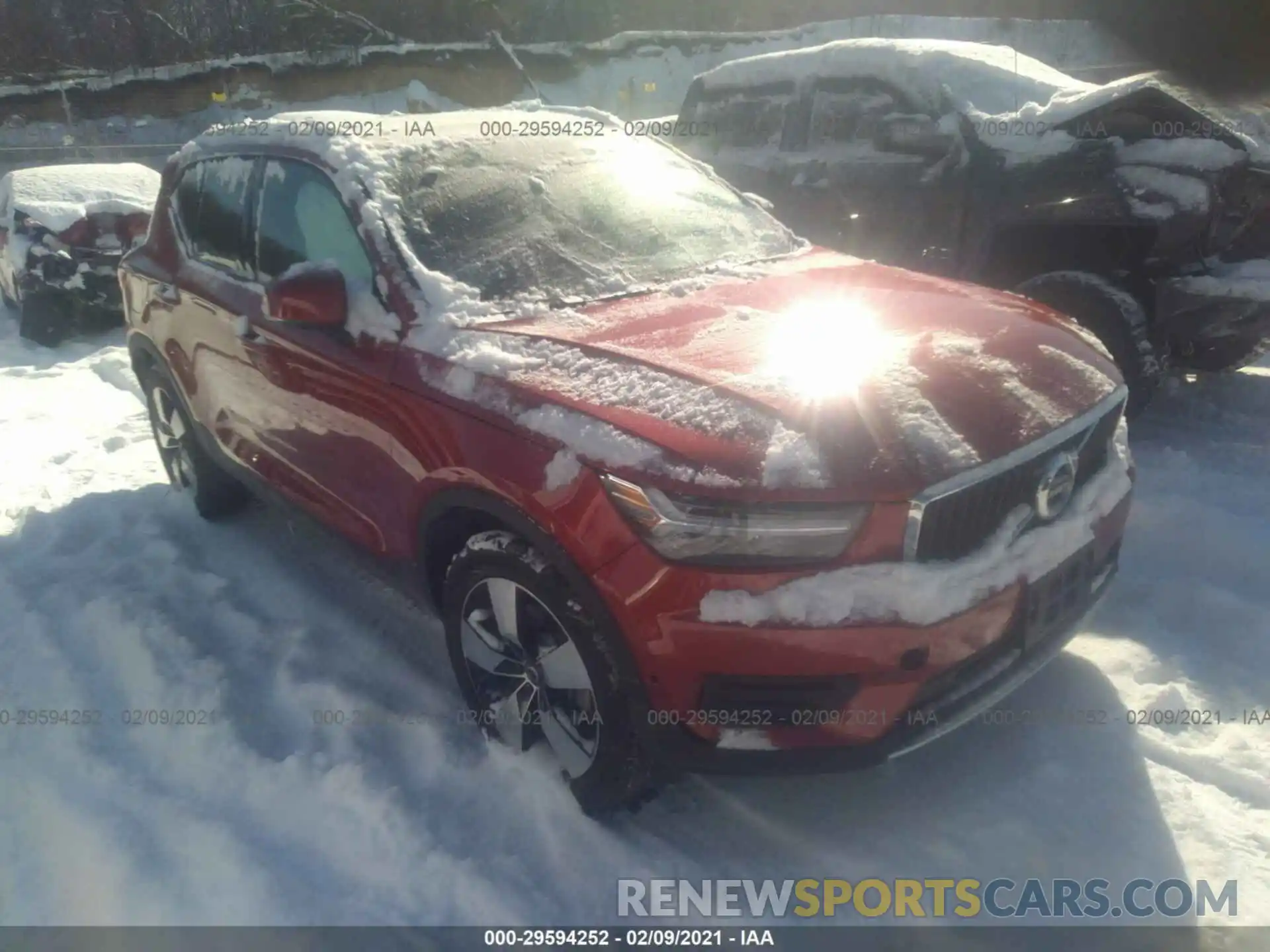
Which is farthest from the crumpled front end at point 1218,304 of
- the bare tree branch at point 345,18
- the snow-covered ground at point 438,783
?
the bare tree branch at point 345,18

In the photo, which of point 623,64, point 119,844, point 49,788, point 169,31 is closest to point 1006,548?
point 119,844

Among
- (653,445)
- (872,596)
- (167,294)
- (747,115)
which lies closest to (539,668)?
(653,445)

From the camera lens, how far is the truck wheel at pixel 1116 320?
15.0 ft

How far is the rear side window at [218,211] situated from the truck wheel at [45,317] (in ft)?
15.6

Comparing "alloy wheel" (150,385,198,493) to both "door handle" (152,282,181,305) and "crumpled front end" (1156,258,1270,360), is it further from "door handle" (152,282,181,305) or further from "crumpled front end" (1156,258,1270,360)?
"crumpled front end" (1156,258,1270,360)

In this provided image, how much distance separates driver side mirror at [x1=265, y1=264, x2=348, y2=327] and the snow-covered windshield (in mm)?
275

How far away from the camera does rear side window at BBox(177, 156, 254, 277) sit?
3.59 m

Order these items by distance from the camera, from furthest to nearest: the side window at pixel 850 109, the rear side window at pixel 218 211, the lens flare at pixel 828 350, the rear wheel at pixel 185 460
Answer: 1. the side window at pixel 850 109
2. the rear wheel at pixel 185 460
3. the rear side window at pixel 218 211
4. the lens flare at pixel 828 350

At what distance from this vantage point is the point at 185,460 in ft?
14.9

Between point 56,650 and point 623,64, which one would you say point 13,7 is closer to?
point 623,64

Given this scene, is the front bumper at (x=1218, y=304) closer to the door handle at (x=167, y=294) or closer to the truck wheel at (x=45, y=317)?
the door handle at (x=167, y=294)

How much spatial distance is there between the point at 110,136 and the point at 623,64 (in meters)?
14.1

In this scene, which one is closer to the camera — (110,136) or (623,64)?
(110,136)

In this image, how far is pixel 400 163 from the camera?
313 cm
